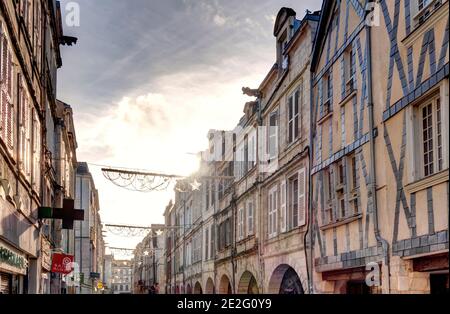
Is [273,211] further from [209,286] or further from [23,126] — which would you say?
[209,286]

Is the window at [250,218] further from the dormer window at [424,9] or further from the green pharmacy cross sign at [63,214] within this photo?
the dormer window at [424,9]

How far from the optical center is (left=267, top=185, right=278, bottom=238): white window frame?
19.8 metres

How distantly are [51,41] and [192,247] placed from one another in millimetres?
Answer: 21293

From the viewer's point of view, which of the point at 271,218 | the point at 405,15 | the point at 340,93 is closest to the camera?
the point at 405,15

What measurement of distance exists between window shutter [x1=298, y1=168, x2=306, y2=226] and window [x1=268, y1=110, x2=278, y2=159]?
2934mm

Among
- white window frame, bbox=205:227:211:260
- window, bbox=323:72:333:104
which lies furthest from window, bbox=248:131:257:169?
white window frame, bbox=205:227:211:260

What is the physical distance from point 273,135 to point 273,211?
2.42 m

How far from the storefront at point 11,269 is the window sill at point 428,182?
21.4ft

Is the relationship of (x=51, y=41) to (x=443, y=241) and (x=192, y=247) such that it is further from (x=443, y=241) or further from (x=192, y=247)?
(x=192, y=247)

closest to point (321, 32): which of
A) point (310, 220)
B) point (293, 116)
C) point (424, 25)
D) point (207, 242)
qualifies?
point (293, 116)

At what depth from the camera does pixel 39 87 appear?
1589cm
